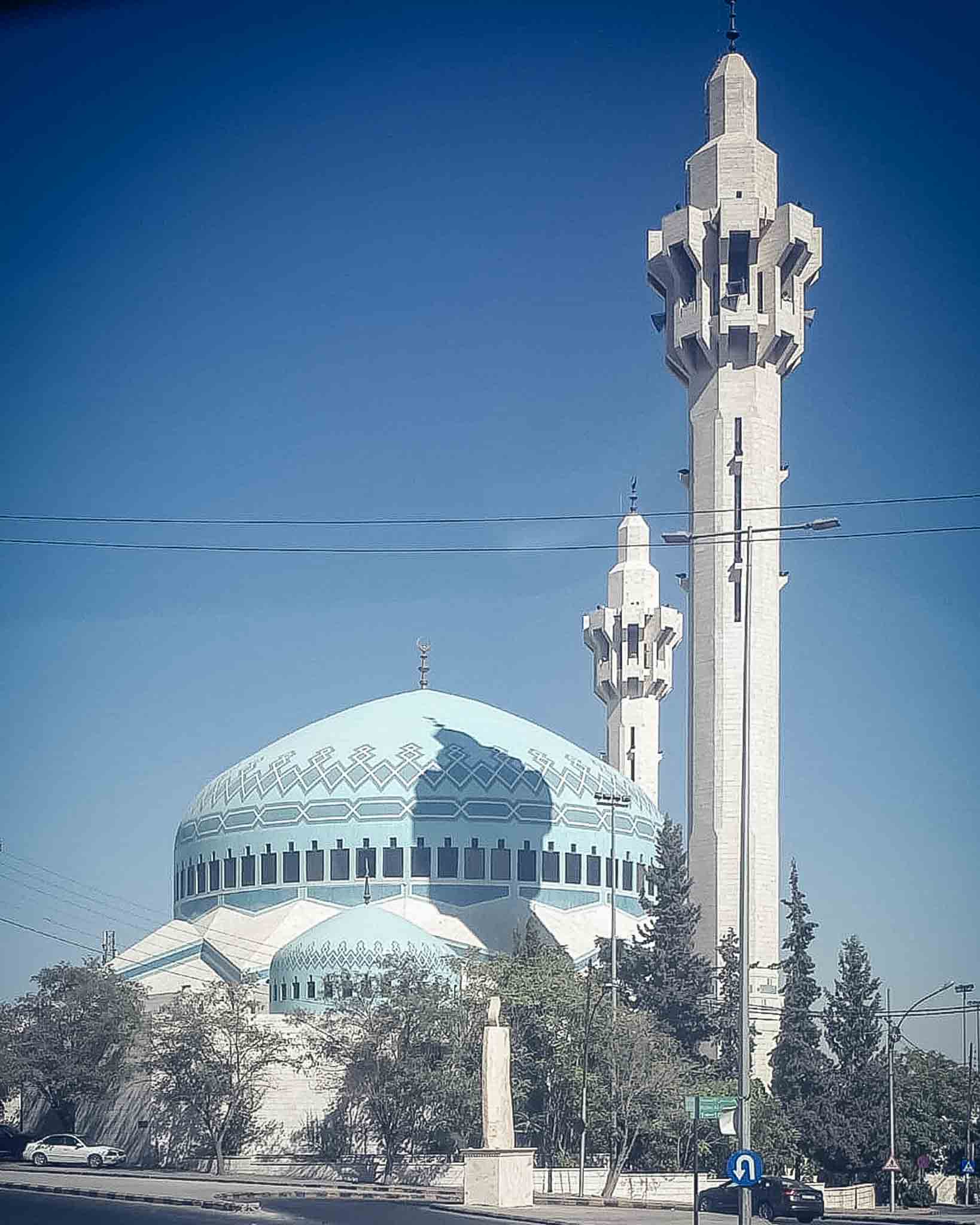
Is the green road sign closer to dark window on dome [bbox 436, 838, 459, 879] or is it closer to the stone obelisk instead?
the stone obelisk

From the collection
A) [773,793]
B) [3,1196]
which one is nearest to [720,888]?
[773,793]

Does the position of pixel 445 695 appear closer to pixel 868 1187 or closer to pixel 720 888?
pixel 720 888

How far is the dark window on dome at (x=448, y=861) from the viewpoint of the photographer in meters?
56.9

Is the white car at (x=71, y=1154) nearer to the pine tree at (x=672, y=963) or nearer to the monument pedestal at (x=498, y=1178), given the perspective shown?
the pine tree at (x=672, y=963)

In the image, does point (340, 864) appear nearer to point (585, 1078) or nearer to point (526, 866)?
point (526, 866)

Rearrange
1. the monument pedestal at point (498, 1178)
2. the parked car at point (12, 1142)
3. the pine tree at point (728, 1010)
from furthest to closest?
1. the parked car at point (12, 1142)
2. the pine tree at point (728, 1010)
3. the monument pedestal at point (498, 1178)

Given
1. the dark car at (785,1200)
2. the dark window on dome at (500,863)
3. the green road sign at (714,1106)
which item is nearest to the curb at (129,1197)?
the dark car at (785,1200)

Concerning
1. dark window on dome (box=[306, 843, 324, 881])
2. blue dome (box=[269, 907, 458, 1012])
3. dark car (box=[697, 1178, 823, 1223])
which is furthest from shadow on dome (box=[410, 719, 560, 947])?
dark car (box=[697, 1178, 823, 1223])

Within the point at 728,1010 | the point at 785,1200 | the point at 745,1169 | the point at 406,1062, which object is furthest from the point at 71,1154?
the point at 745,1169

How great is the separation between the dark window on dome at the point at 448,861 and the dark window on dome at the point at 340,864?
8.56 ft

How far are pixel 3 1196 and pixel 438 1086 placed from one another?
13.3 m

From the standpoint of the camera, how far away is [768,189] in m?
49.6

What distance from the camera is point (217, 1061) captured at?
44969 mm

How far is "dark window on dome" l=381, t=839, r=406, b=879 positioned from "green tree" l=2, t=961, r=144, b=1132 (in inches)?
394
